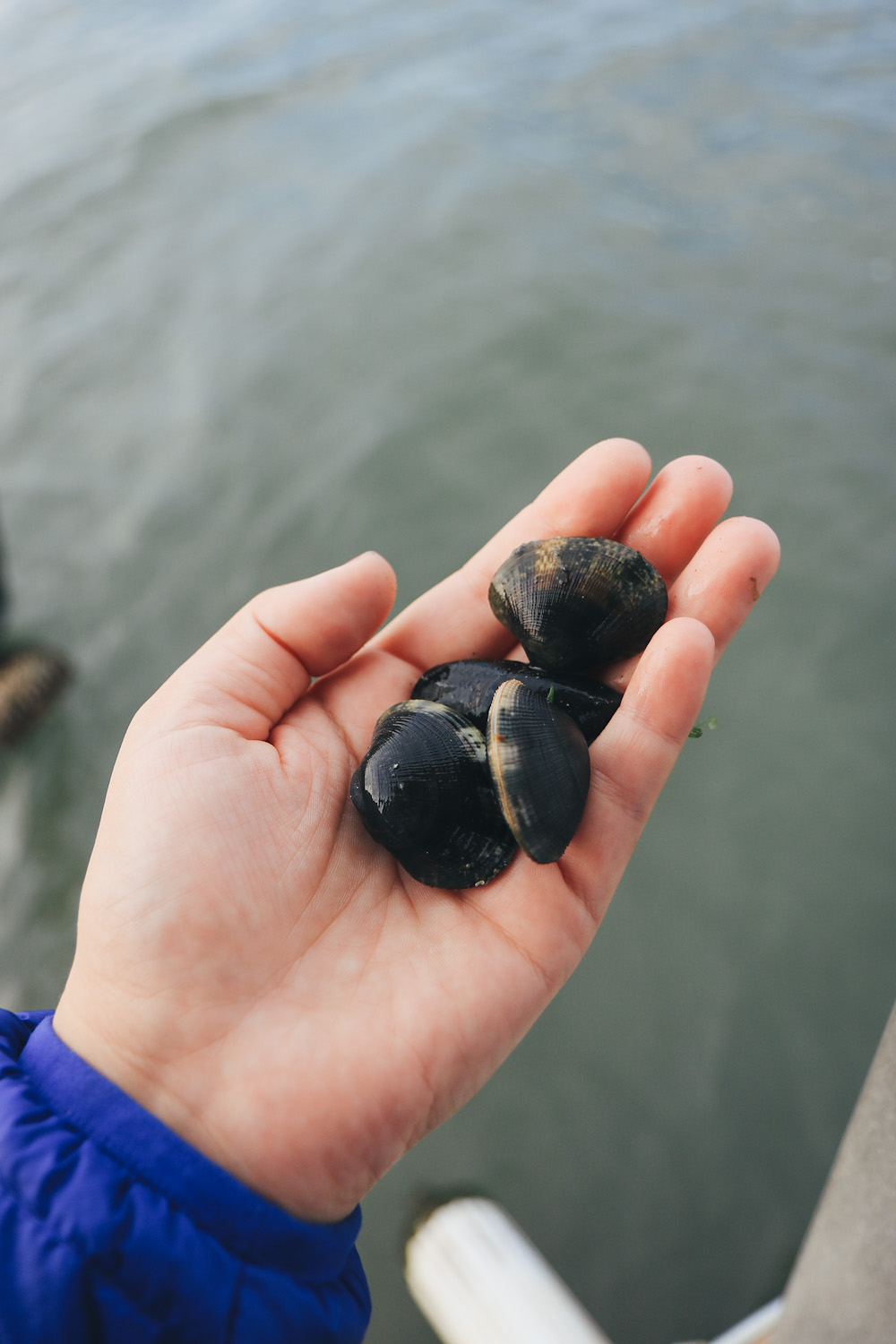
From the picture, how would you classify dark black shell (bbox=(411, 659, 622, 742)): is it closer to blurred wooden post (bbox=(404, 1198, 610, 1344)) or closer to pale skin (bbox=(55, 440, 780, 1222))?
pale skin (bbox=(55, 440, 780, 1222))

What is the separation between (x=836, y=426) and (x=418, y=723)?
14.5ft

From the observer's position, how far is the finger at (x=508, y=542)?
3443mm

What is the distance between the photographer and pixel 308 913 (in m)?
2.55

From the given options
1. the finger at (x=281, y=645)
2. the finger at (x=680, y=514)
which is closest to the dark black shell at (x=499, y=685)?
the finger at (x=281, y=645)

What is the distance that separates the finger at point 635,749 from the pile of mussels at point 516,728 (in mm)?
124

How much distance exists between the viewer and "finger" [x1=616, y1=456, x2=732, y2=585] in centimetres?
334

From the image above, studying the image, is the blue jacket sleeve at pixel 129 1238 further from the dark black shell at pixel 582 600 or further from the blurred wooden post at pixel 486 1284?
the dark black shell at pixel 582 600

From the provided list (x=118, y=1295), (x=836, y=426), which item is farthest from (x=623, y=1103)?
(x=836, y=426)

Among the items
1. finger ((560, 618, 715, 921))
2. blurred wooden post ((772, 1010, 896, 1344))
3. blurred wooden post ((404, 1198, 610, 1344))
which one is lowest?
blurred wooden post ((404, 1198, 610, 1344))

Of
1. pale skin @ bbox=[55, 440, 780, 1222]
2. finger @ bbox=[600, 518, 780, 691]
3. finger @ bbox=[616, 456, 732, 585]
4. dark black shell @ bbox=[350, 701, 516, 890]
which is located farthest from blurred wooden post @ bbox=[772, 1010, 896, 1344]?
finger @ bbox=[616, 456, 732, 585]

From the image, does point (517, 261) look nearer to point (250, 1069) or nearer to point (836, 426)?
point (836, 426)

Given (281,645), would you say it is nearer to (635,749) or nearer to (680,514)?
(635,749)

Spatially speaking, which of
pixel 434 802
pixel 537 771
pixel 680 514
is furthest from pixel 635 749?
pixel 680 514

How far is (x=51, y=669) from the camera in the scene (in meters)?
5.30
